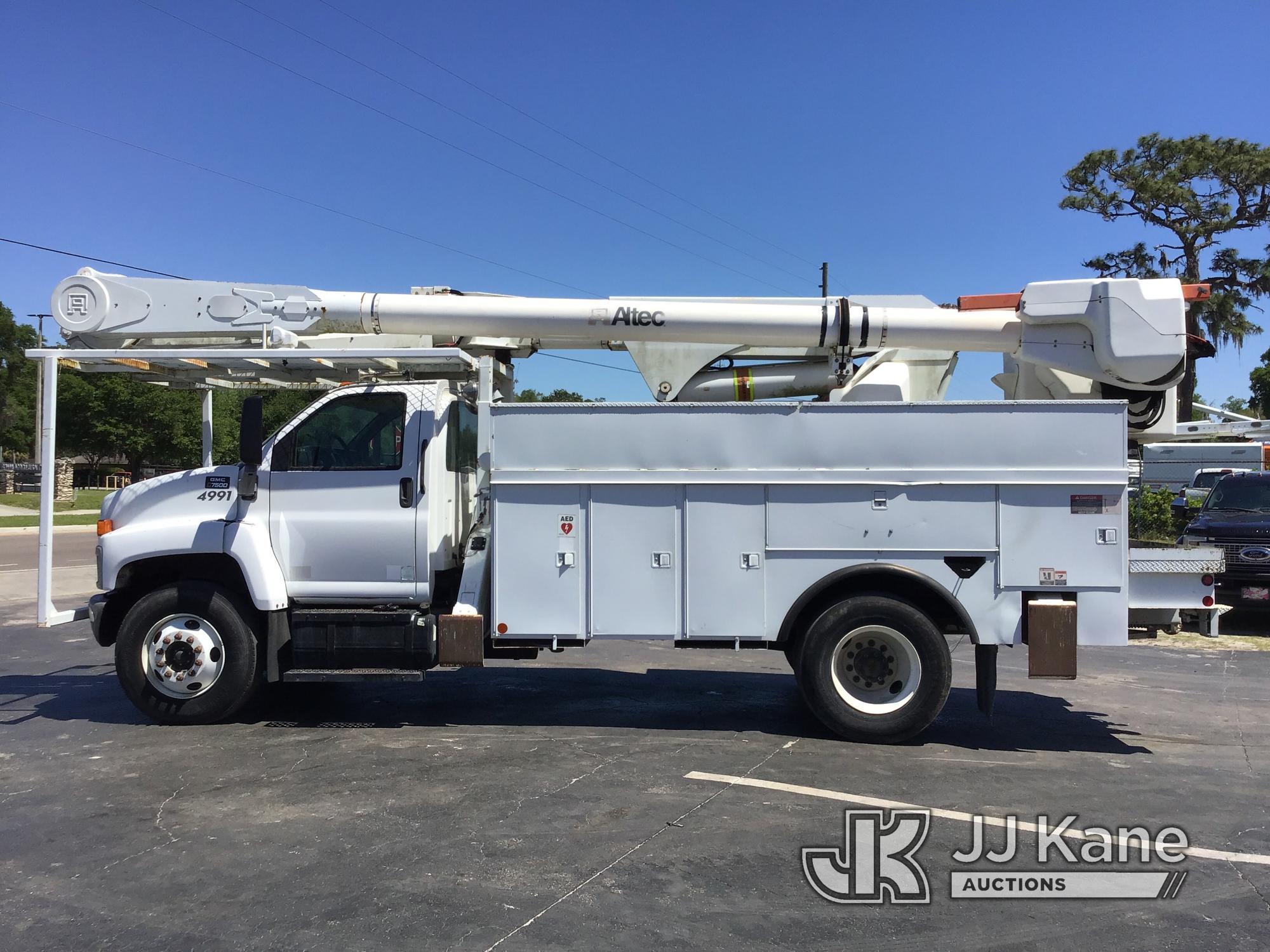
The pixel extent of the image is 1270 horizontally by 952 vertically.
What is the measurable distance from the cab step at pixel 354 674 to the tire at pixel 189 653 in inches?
16.3

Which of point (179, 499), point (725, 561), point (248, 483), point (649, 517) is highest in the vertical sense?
point (248, 483)

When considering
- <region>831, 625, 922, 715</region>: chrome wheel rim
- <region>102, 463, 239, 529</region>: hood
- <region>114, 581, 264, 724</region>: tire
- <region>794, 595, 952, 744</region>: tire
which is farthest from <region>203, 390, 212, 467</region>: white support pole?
<region>831, 625, 922, 715</region>: chrome wheel rim

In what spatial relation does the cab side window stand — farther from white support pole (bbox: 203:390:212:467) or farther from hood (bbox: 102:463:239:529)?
white support pole (bbox: 203:390:212:467)

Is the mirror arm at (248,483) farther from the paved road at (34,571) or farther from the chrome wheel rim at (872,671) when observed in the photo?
the paved road at (34,571)

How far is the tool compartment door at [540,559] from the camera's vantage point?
6605mm

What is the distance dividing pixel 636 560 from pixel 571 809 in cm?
191

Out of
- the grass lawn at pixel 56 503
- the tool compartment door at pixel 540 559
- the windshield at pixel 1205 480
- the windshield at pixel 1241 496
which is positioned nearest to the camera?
the tool compartment door at pixel 540 559

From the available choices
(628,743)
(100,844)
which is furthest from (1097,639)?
(100,844)

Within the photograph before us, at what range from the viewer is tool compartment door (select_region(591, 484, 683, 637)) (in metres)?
6.56

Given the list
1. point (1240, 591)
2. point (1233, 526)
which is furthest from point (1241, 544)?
point (1240, 591)

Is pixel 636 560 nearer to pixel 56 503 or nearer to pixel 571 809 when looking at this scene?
pixel 571 809

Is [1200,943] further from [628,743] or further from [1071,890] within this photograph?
[628,743]

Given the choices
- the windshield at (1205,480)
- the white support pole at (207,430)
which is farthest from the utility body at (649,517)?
the windshield at (1205,480)

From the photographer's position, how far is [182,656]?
681 centimetres
